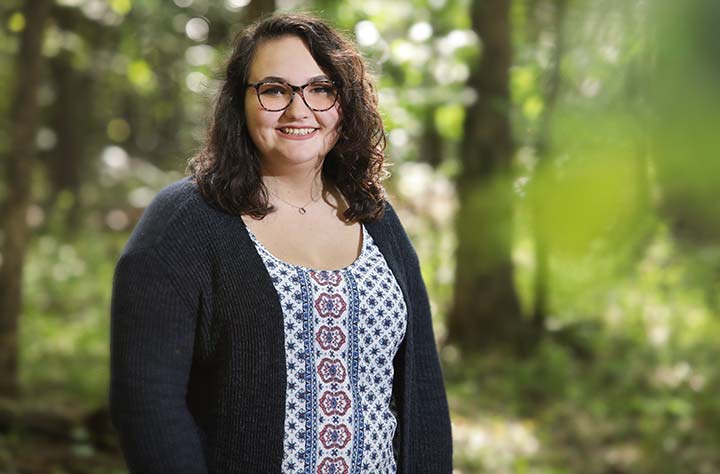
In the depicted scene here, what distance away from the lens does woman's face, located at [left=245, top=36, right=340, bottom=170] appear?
211 centimetres

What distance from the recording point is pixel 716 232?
21.6 inches

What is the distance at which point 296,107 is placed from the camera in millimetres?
2104

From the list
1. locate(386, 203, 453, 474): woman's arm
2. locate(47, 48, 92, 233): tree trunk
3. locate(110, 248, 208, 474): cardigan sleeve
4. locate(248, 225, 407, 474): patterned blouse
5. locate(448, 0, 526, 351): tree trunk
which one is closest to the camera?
locate(110, 248, 208, 474): cardigan sleeve

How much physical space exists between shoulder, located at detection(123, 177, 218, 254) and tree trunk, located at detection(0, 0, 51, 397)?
A: 159 inches

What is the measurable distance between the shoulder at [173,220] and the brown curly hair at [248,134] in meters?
0.04

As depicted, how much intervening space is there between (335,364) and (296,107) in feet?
2.07

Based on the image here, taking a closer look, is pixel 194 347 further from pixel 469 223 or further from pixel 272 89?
pixel 469 223

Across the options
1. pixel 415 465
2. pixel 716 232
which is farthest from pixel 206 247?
pixel 716 232

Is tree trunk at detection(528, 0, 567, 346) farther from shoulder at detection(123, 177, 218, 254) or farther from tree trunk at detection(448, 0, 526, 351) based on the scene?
tree trunk at detection(448, 0, 526, 351)

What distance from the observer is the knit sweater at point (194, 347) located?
1.91 meters

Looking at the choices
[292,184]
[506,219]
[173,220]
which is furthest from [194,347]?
[506,219]

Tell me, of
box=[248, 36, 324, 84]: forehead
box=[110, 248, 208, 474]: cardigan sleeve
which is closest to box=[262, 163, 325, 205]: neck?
box=[248, 36, 324, 84]: forehead

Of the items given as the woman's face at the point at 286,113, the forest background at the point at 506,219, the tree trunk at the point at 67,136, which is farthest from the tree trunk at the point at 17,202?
the tree trunk at the point at 67,136

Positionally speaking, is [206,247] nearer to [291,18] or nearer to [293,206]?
[293,206]
